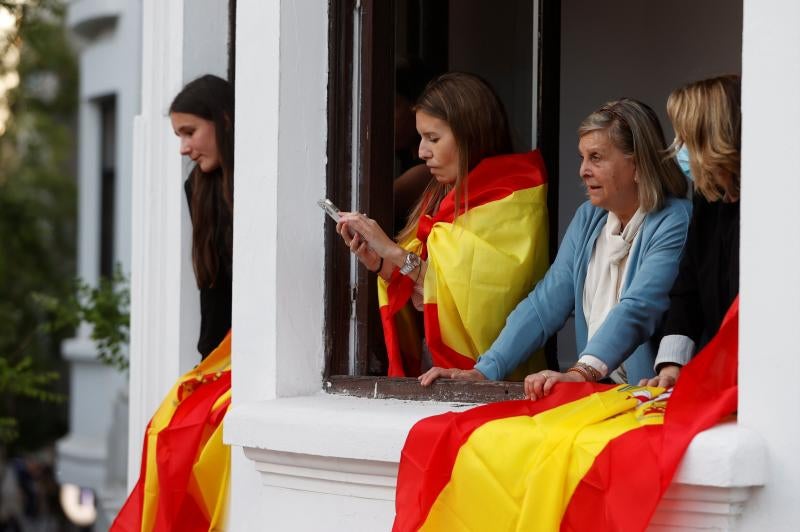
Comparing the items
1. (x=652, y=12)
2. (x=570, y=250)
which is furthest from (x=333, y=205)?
(x=652, y=12)

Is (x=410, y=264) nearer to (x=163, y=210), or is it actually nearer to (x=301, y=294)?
(x=301, y=294)

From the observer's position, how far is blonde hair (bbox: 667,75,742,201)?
318cm

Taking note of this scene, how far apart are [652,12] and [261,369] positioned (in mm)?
2315

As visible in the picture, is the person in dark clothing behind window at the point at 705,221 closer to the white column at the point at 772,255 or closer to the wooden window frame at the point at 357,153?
the white column at the point at 772,255

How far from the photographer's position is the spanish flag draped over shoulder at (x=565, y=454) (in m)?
2.90

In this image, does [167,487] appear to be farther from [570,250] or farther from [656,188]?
[656,188]

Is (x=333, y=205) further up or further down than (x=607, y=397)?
further up

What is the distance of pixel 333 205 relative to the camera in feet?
13.0

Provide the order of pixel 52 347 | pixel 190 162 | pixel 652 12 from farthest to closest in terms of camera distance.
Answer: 1. pixel 52 347
2. pixel 652 12
3. pixel 190 162

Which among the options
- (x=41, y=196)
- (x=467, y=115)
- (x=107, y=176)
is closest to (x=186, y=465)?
(x=467, y=115)

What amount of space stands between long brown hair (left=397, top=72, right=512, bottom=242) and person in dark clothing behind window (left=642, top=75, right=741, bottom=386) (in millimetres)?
702

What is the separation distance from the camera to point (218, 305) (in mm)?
4805

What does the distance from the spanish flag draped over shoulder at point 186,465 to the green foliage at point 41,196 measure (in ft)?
29.9

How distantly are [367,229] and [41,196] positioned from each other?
14124 mm
